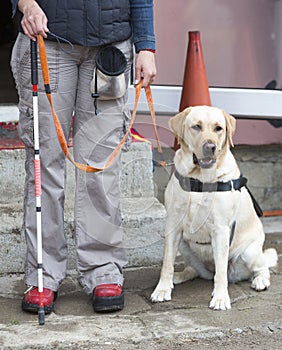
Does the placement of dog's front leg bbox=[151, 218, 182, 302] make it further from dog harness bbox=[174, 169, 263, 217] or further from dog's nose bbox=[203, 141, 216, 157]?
dog's nose bbox=[203, 141, 216, 157]

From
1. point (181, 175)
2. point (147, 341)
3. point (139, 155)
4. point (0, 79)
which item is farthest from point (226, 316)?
point (0, 79)

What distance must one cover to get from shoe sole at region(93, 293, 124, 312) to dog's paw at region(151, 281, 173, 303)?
24 cm

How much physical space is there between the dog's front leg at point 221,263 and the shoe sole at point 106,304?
48 cm

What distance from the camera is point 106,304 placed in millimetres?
3949

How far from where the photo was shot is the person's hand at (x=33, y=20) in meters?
3.53

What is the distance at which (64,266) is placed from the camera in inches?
160

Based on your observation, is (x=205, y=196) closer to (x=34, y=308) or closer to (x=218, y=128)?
(x=218, y=128)

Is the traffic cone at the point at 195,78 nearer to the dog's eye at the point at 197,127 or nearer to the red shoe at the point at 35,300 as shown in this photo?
the dog's eye at the point at 197,127

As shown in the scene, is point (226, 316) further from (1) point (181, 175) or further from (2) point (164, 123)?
(2) point (164, 123)

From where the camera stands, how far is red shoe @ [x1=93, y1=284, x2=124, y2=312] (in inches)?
156

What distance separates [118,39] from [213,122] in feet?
2.18

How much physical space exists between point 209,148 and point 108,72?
0.66 m

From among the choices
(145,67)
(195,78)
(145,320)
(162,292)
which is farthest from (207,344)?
(195,78)

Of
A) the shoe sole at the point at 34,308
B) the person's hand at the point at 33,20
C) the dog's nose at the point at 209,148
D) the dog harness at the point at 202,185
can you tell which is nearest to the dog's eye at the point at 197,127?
the dog's nose at the point at 209,148
